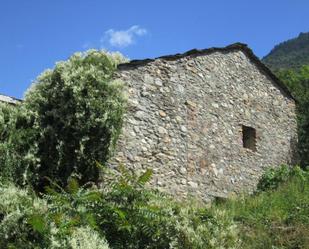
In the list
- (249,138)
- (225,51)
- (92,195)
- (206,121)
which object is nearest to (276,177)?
(249,138)

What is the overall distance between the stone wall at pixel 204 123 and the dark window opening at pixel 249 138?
0.50 ft

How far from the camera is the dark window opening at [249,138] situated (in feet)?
48.2

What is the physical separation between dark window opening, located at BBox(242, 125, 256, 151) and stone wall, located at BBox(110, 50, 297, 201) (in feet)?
0.50

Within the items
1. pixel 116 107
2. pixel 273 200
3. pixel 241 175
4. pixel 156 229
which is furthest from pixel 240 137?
pixel 156 229

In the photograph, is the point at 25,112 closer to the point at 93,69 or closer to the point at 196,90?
the point at 93,69

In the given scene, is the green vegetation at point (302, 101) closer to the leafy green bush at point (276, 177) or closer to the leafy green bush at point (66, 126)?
the leafy green bush at point (276, 177)

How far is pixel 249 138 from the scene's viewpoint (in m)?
14.8

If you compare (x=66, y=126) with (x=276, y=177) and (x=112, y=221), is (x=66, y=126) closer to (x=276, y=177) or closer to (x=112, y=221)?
(x=112, y=221)

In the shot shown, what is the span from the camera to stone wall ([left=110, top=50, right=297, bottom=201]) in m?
11.6

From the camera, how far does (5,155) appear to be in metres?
9.89

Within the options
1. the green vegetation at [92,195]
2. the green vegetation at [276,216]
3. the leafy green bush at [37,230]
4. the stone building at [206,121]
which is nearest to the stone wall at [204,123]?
the stone building at [206,121]

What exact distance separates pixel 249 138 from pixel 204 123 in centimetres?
221

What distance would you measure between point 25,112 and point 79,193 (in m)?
3.46

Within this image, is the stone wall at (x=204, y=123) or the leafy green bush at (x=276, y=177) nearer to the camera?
the stone wall at (x=204, y=123)
